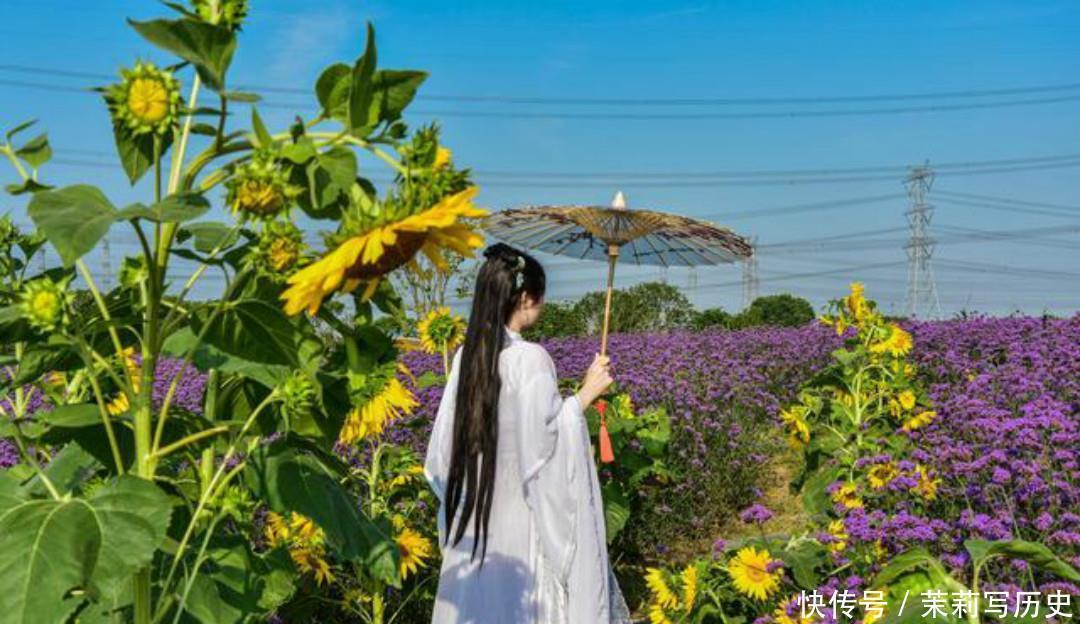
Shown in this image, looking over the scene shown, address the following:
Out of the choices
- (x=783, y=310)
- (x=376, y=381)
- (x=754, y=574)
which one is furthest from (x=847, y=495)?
(x=783, y=310)

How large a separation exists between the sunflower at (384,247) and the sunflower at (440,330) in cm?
292

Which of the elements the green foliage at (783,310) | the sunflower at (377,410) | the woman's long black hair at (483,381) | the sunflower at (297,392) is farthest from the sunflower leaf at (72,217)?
the green foliage at (783,310)

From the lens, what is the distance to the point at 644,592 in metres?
5.07

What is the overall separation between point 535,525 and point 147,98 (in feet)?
7.73

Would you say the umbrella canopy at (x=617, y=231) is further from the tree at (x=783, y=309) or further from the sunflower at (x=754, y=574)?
the tree at (x=783, y=309)

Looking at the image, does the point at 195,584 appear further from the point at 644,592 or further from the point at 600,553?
the point at 644,592

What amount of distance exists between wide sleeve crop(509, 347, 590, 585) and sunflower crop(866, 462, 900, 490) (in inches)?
42.3

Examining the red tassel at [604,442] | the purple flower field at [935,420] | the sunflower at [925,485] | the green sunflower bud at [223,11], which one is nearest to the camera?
the green sunflower bud at [223,11]

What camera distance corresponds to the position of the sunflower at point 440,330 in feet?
13.4

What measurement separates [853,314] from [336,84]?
380cm

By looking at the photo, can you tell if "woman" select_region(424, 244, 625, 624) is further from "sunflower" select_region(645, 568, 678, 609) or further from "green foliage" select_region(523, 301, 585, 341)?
→ "green foliage" select_region(523, 301, 585, 341)

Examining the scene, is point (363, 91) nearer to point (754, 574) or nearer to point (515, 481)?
point (515, 481)

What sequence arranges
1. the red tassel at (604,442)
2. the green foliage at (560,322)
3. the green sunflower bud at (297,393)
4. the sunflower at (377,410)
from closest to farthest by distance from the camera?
the green sunflower bud at (297,393) → the sunflower at (377,410) → the red tassel at (604,442) → the green foliage at (560,322)

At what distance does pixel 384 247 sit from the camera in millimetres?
1116
